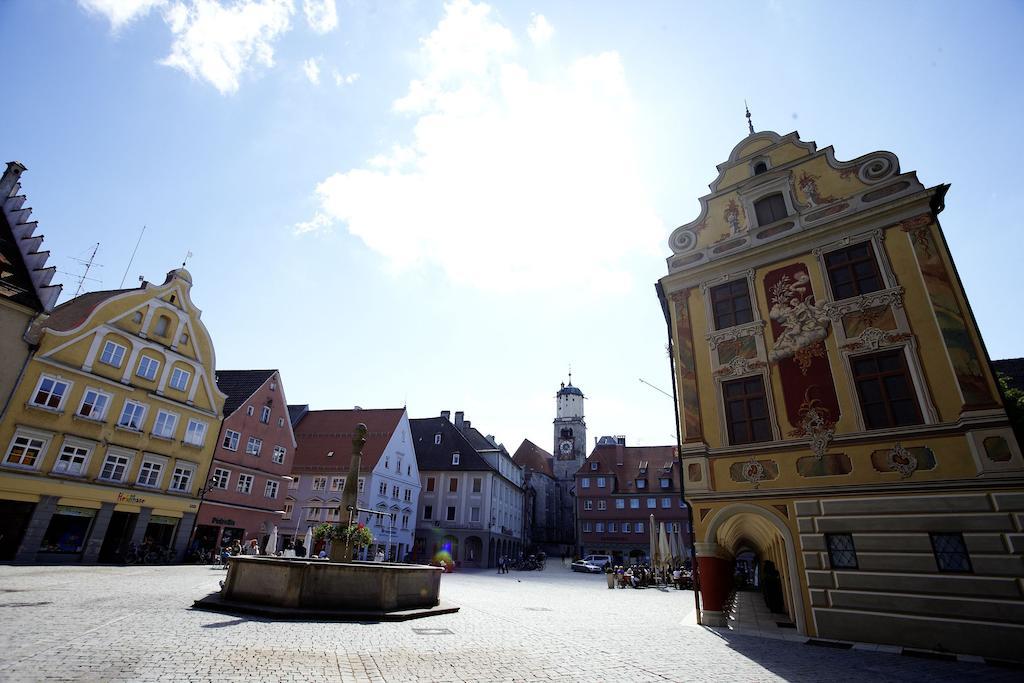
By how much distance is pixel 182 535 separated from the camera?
1137 inches

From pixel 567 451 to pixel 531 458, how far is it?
30.4ft

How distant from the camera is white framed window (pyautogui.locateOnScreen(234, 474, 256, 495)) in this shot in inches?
1318

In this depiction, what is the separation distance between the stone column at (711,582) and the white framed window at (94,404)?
28785 millimetres

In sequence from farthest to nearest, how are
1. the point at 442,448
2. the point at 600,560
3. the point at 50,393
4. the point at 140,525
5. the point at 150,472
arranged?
1. the point at 442,448
2. the point at 600,560
3. the point at 150,472
4. the point at 140,525
5. the point at 50,393

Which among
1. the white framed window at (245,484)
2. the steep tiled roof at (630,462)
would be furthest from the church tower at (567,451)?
the white framed window at (245,484)

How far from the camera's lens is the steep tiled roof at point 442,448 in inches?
2080

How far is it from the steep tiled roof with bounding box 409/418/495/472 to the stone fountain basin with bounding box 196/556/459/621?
4055cm

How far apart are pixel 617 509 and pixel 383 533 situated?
3028 centimetres

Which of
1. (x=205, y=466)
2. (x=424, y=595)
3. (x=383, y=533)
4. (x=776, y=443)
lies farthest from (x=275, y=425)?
(x=776, y=443)

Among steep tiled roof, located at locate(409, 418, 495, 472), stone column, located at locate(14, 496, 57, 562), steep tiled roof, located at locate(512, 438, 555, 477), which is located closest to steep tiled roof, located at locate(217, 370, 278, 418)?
stone column, located at locate(14, 496, 57, 562)

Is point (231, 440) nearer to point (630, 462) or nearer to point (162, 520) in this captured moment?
point (162, 520)

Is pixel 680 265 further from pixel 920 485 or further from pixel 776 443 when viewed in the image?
pixel 920 485

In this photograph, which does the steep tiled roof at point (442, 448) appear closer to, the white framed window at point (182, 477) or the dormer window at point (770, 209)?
the white framed window at point (182, 477)

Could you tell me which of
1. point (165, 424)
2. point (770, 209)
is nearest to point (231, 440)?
point (165, 424)
